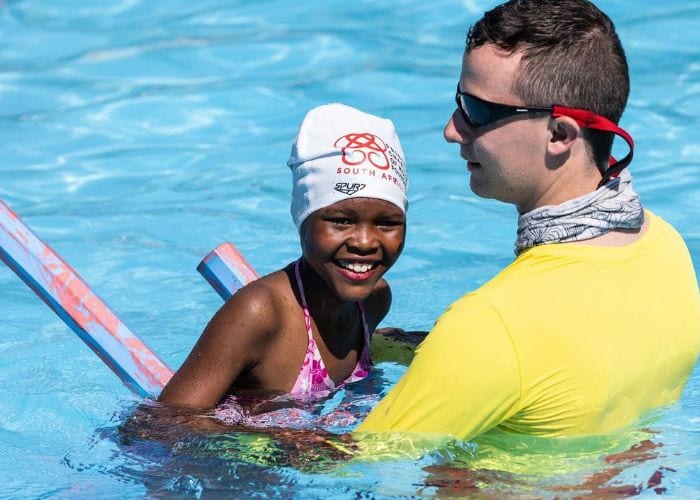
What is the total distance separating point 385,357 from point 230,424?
Result: 103 centimetres

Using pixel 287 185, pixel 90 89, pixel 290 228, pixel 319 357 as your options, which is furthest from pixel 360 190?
pixel 90 89

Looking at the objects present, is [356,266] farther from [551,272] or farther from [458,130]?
[551,272]

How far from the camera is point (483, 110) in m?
3.38

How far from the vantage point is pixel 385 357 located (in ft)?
15.5

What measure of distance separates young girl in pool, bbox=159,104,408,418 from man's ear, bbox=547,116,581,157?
88 centimetres

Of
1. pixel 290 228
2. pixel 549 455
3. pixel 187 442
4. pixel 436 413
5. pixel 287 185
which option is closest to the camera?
pixel 436 413

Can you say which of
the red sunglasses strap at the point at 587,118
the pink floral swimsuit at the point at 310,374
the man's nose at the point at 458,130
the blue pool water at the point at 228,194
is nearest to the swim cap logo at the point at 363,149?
the pink floral swimsuit at the point at 310,374

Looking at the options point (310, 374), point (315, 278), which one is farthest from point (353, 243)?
point (310, 374)

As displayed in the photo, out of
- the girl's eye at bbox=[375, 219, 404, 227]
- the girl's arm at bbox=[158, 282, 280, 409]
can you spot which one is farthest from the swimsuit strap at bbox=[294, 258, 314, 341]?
the girl's eye at bbox=[375, 219, 404, 227]

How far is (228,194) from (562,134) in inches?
187

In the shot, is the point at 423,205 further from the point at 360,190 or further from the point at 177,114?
the point at 360,190

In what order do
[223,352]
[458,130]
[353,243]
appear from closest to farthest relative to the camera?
[458,130]
[223,352]
[353,243]

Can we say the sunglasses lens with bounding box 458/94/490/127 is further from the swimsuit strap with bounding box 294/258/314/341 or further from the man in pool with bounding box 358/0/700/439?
the swimsuit strap with bounding box 294/258/314/341

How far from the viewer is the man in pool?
10.3ft
